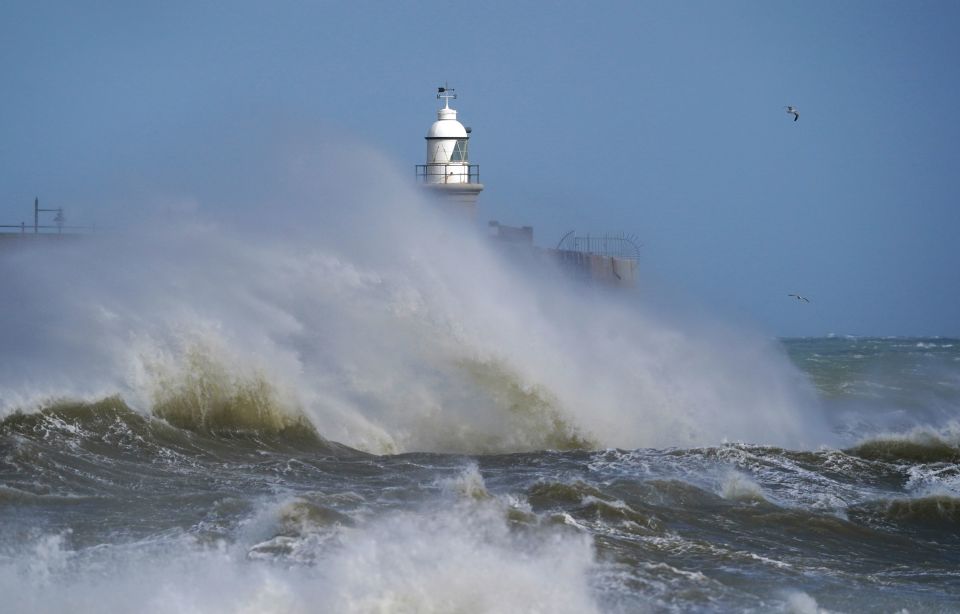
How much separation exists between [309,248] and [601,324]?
5926mm

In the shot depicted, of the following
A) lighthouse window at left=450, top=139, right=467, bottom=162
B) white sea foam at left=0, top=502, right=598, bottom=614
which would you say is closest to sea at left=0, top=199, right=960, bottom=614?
white sea foam at left=0, top=502, right=598, bottom=614

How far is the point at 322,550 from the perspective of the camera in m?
8.48

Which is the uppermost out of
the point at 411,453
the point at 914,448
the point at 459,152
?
the point at 459,152

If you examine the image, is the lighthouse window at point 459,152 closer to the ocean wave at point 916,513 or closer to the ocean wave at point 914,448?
the ocean wave at point 914,448

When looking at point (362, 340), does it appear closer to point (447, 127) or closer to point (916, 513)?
point (916, 513)

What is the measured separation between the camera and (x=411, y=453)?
14422 mm

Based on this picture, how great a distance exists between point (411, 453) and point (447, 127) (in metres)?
17.9

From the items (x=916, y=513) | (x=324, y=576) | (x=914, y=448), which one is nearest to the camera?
(x=324, y=576)

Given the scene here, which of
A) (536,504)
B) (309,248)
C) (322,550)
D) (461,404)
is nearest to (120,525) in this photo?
(322,550)

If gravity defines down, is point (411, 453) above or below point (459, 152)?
below

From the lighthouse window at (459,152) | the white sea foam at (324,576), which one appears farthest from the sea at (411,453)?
the lighthouse window at (459,152)

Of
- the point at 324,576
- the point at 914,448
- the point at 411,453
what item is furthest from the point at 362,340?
the point at 324,576

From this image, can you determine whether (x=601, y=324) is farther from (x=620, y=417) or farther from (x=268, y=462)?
(x=268, y=462)

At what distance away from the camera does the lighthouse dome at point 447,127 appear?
102 ft
